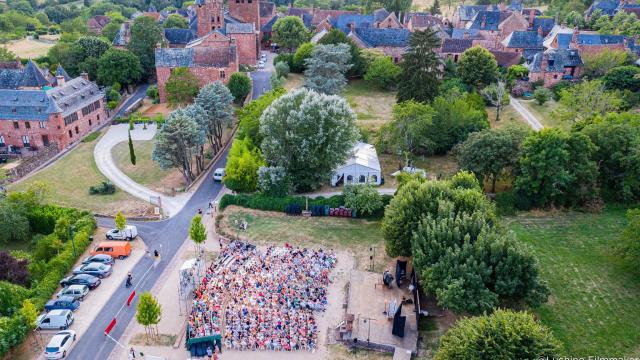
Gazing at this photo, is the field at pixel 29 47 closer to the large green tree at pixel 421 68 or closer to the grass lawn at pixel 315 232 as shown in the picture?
the large green tree at pixel 421 68

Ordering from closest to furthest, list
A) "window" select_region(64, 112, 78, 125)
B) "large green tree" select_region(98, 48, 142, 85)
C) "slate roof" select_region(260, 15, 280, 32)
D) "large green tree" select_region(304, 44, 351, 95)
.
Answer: "window" select_region(64, 112, 78, 125)
"large green tree" select_region(304, 44, 351, 95)
"large green tree" select_region(98, 48, 142, 85)
"slate roof" select_region(260, 15, 280, 32)

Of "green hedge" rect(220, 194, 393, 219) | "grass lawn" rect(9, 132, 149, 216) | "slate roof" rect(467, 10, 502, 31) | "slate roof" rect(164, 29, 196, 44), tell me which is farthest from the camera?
"slate roof" rect(467, 10, 502, 31)

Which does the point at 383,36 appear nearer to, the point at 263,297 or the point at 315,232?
the point at 315,232

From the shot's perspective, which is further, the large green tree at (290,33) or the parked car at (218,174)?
the large green tree at (290,33)

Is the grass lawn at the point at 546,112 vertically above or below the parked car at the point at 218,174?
above

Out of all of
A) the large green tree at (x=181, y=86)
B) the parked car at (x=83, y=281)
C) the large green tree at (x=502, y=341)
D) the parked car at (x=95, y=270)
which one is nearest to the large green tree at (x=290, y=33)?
the large green tree at (x=181, y=86)

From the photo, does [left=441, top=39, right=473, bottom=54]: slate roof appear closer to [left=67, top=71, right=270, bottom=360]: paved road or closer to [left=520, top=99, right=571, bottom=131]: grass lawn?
[left=520, top=99, right=571, bottom=131]: grass lawn

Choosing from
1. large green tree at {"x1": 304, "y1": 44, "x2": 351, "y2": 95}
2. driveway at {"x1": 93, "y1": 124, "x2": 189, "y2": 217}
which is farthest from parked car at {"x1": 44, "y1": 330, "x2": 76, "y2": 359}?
large green tree at {"x1": 304, "y1": 44, "x2": 351, "y2": 95}

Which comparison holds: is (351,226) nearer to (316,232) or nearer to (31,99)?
(316,232)
